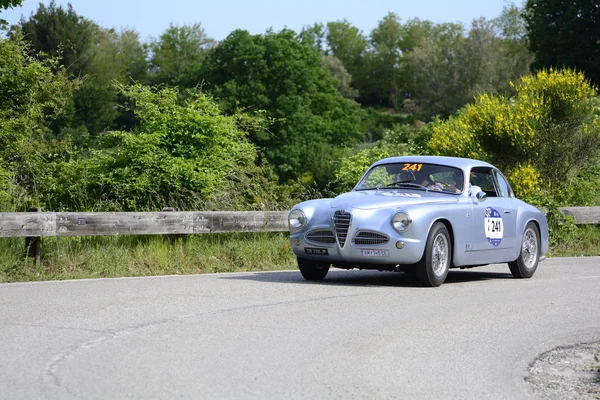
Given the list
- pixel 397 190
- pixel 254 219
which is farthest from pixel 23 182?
pixel 397 190

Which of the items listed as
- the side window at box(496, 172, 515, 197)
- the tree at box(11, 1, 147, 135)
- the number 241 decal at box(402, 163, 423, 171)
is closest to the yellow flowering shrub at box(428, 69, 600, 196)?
the side window at box(496, 172, 515, 197)

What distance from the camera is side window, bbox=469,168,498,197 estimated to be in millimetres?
13711

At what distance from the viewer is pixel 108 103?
83125 mm

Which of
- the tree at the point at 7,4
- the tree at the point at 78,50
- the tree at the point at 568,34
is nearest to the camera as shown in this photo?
the tree at the point at 7,4

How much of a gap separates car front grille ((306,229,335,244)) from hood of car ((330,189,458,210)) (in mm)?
353

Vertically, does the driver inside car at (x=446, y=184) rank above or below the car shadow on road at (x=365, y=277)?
above

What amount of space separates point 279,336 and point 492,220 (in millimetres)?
5908

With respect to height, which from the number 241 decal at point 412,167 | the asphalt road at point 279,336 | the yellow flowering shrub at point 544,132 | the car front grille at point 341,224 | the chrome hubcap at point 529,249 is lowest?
the asphalt road at point 279,336

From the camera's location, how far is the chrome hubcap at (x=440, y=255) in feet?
39.8

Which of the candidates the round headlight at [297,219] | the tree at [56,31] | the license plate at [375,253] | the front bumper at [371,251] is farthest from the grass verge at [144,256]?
the tree at [56,31]

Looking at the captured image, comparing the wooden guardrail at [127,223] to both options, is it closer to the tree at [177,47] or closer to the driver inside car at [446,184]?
the driver inside car at [446,184]

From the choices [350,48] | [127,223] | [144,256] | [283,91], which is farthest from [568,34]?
[350,48]

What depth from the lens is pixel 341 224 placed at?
12.0m

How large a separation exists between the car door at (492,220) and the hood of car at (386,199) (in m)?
0.55
